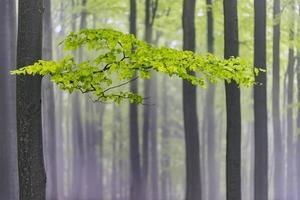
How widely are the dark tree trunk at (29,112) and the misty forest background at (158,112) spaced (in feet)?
0.04

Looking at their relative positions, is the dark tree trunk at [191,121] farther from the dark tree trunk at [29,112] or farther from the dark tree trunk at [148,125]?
the dark tree trunk at [29,112]

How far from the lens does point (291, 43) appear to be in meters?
22.7

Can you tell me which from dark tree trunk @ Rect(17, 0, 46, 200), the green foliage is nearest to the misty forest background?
dark tree trunk @ Rect(17, 0, 46, 200)

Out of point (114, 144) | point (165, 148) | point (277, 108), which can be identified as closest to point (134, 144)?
point (277, 108)

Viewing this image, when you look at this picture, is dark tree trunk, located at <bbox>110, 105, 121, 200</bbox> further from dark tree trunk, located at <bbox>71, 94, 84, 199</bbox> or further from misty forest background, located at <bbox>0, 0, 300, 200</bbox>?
dark tree trunk, located at <bbox>71, 94, 84, 199</bbox>

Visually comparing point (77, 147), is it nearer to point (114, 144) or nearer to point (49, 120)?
point (114, 144)

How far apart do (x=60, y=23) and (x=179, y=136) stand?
37.1 feet

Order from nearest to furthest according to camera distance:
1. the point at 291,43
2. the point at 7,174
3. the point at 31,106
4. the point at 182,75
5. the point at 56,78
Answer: the point at 56,78 < the point at 182,75 < the point at 31,106 < the point at 7,174 < the point at 291,43

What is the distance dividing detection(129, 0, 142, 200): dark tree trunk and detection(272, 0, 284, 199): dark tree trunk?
5.57 metres

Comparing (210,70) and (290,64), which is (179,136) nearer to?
(290,64)

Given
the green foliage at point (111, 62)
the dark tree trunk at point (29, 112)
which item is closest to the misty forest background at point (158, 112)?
the dark tree trunk at point (29, 112)

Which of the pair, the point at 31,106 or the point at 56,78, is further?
the point at 31,106

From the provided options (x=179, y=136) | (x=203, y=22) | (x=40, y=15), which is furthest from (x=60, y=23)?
(x=40, y=15)

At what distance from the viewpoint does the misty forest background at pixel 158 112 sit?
8.59m
